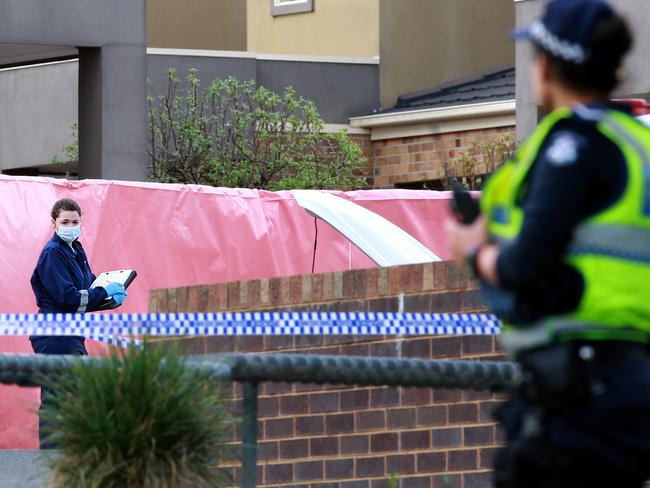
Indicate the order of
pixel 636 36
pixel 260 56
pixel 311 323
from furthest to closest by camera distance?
1. pixel 260 56
2. pixel 636 36
3. pixel 311 323

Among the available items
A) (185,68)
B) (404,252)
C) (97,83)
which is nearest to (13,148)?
(185,68)

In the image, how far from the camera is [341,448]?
25.9 feet

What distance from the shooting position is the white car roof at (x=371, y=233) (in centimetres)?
961

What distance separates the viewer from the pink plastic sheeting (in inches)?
488

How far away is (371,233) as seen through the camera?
1017cm

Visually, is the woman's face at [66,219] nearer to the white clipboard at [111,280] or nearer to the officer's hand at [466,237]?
the white clipboard at [111,280]

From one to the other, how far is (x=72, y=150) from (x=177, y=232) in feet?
27.0

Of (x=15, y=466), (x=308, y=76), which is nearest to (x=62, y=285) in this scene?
(x=15, y=466)

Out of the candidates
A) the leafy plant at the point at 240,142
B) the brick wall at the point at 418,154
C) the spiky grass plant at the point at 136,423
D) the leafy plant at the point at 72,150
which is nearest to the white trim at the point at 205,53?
the leafy plant at the point at 240,142

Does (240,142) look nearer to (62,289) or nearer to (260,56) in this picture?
(260,56)

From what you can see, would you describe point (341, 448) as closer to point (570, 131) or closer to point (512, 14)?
point (570, 131)

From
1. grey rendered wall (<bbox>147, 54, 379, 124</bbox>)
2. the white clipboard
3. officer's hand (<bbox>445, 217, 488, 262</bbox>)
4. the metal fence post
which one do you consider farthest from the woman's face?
grey rendered wall (<bbox>147, 54, 379, 124</bbox>)

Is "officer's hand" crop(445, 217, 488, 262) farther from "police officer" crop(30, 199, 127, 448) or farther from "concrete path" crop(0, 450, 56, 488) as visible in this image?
"police officer" crop(30, 199, 127, 448)

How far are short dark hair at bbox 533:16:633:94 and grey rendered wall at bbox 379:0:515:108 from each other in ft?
67.8
